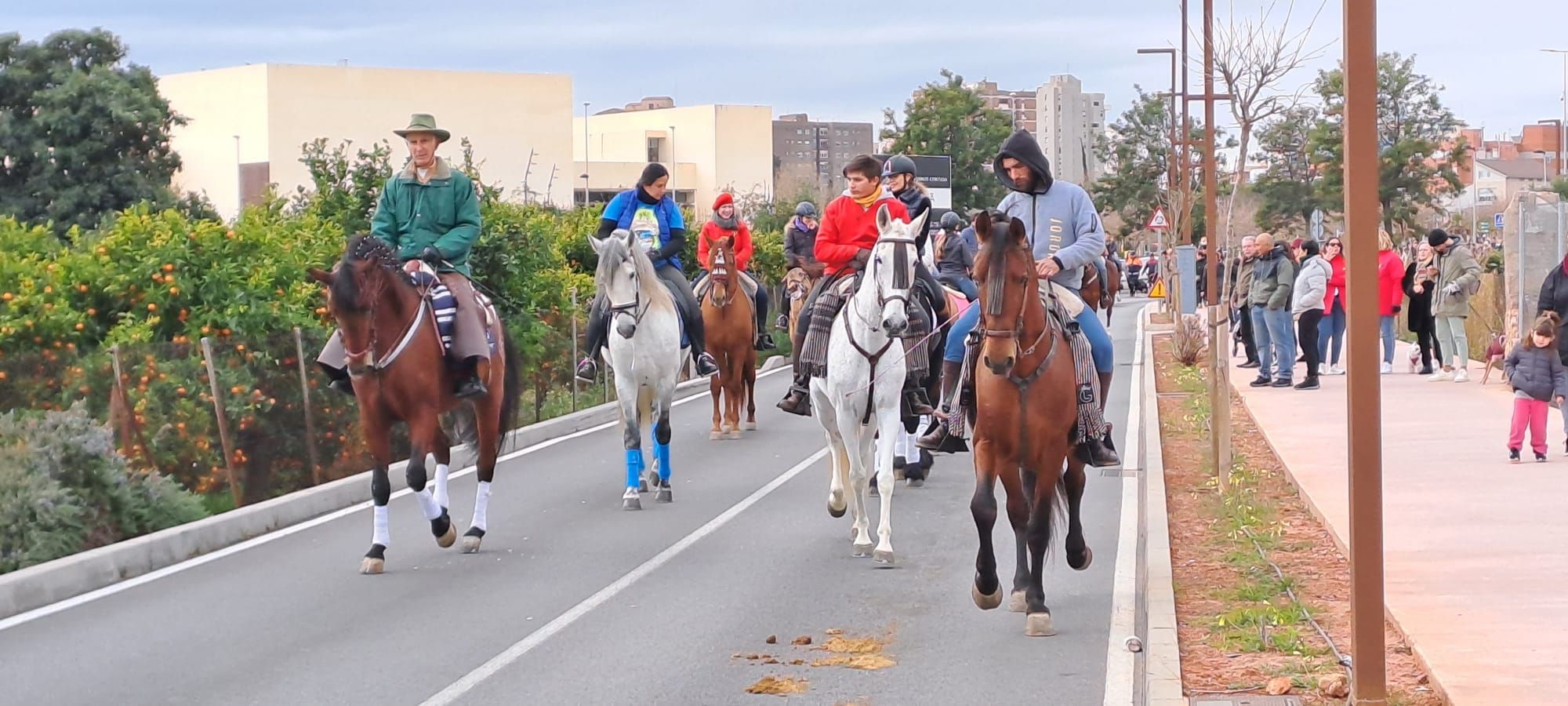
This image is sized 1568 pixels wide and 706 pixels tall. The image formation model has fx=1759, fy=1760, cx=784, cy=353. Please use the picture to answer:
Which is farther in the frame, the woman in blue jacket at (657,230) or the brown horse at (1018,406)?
the woman in blue jacket at (657,230)

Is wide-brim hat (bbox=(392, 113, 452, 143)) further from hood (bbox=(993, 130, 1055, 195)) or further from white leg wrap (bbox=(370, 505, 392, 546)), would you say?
hood (bbox=(993, 130, 1055, 195))

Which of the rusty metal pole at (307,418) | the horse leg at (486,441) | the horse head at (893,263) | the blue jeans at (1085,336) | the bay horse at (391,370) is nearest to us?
the blue jeans at (1085,336)

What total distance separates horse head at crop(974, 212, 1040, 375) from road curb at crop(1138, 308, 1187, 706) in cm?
149

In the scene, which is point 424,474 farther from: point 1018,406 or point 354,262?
point 1018,406

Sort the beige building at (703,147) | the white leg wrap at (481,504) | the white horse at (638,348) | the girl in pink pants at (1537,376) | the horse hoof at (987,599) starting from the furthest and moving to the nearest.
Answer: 1. the beige building at (703,147)
2. the girl in pink pants at (1537,376)
3. the white horse at (638,348)
4. the white leg wrap at (481,504)
5. the horse hoof at (987,599)

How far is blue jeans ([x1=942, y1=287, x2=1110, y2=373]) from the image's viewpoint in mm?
9391

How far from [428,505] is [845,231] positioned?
3501 millimetres

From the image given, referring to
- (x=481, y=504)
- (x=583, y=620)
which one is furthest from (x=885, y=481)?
(x=481, y=504)

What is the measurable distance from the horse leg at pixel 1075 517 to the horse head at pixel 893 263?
5.24 feet

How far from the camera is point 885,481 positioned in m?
11.3

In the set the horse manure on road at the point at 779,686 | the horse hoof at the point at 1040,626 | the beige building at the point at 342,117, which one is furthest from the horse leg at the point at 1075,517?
the beige building at the point at 342,117

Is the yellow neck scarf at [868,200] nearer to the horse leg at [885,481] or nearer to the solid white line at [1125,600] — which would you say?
the horse leg at [885,481]

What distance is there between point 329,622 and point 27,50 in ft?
146

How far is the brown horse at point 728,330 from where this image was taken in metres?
18.8
